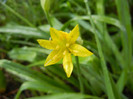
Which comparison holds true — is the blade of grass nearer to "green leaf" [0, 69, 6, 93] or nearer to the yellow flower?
the yellow flower

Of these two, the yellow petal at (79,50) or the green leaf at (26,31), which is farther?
the green leaf at (26,31)

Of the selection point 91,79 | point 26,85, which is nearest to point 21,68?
point 26,85

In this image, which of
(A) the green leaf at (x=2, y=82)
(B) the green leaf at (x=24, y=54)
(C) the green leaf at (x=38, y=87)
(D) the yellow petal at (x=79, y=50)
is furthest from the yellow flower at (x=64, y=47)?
(A) the green leaf at (x=2, y=82)

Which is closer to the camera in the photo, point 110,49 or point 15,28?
point 15,28

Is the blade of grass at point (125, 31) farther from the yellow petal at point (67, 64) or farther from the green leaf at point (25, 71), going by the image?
the yellow petal at point (67, 64)

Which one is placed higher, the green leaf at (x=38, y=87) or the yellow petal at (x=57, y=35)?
the yellow petal at (x=57, y=35)

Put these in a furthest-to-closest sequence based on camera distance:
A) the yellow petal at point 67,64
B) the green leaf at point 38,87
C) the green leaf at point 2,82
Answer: the green leaf at point 2,82 < the green leaf at point 38,87 < the yellow petal at point 67,64

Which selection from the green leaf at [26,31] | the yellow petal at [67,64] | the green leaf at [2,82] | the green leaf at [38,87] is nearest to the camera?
the yellow petal at [67,64]

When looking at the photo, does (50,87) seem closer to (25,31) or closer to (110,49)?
(25,31)
